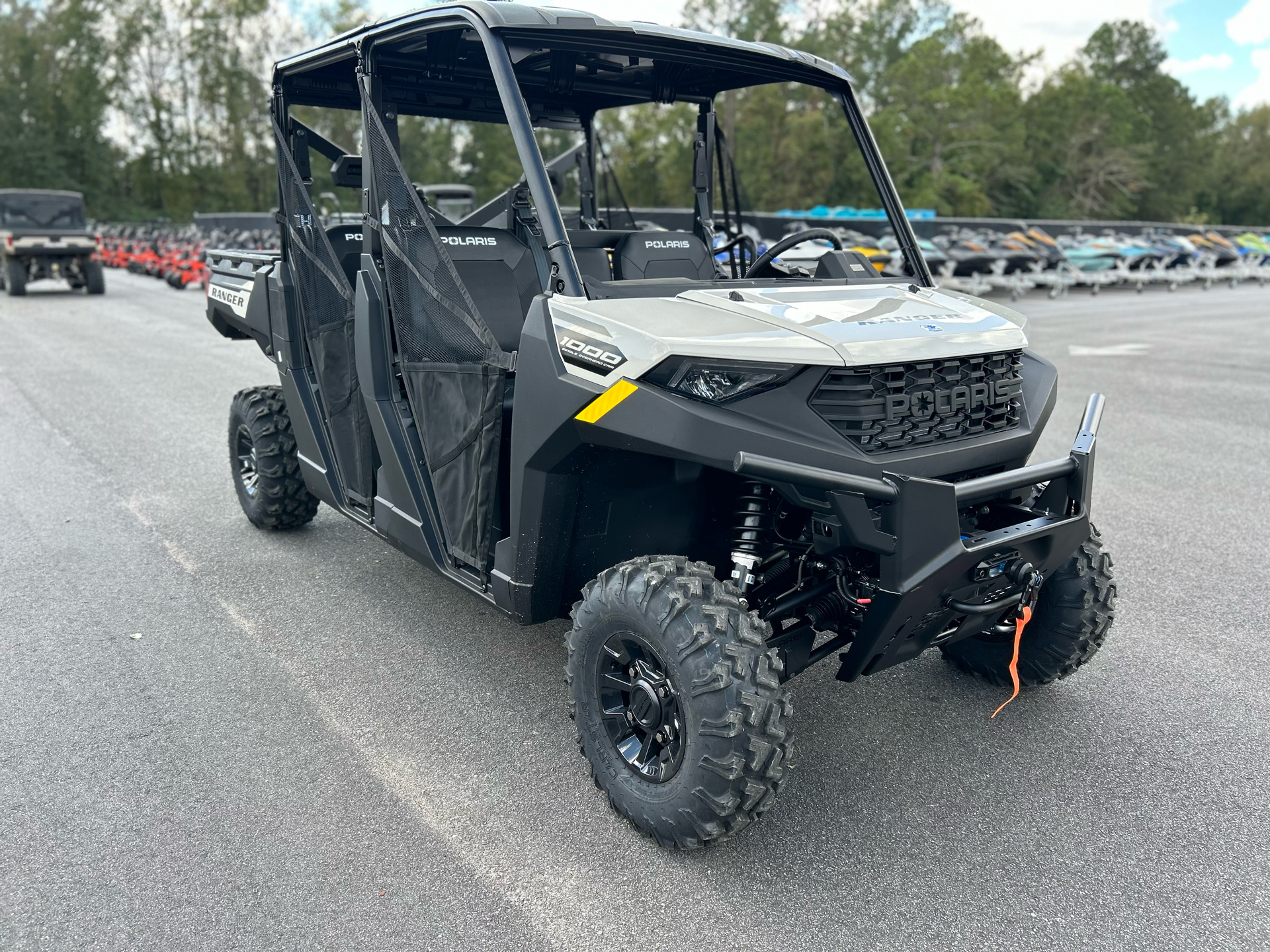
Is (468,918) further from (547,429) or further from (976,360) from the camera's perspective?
(976,360)

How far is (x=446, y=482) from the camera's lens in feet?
11.4

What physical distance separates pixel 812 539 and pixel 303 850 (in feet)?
5.42

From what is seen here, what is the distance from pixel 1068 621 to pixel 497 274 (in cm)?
257

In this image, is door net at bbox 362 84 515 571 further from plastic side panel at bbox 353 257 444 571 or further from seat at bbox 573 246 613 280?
seat at bbox 573 246 613 280

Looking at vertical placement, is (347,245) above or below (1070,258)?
above

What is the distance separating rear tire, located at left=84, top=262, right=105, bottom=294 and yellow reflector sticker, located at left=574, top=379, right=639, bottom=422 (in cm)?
2196

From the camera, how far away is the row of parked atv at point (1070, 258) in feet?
66.6

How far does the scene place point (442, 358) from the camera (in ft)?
11.3

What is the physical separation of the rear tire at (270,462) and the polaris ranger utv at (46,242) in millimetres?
18582

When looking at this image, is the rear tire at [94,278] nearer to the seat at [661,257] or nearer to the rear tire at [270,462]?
the rear tire at [270,462]

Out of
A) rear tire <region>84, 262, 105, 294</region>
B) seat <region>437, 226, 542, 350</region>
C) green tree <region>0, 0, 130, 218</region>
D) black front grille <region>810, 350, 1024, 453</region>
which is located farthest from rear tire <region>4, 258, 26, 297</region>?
green tree <region>0, 0, 130, 218</region>

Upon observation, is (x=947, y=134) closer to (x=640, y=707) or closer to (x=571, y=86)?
(x=571, y=86)

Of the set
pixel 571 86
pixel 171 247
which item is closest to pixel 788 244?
pixel 571 86

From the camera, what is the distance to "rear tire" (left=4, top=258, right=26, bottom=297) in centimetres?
2069
